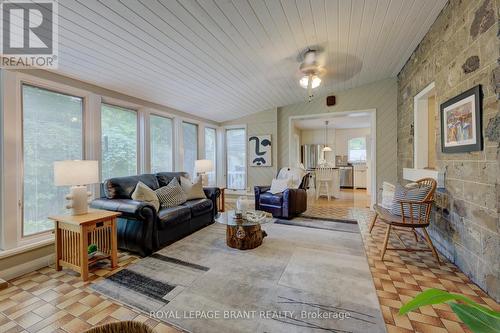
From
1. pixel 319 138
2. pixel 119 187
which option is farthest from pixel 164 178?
pixel 319 138

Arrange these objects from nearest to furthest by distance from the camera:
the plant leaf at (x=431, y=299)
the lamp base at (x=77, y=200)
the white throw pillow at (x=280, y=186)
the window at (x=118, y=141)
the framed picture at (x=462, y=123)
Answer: the plant leaf at (x=431, y=299)
the framed picture at (x=462, y=123)
the lamp base at (x=77, y=200)
the window at (x=118, y=141)
the white throw pillow at (x=280, y=186)

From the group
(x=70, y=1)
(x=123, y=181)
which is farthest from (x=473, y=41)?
(x=123, y=181)

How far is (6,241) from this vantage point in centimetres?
230

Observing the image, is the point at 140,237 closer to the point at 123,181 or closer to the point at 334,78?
the point at 123,181

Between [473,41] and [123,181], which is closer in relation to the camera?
[473,41]

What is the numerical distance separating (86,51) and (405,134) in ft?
17.0

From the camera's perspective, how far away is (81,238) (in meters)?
2.21

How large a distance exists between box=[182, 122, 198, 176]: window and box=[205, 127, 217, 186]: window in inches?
20.5

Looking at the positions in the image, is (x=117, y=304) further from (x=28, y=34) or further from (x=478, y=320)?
(x=28, y=34)

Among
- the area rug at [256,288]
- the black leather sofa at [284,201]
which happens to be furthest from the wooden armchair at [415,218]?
the black leather sofa at [284,201]

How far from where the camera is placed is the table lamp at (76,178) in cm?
230

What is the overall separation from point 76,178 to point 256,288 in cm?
214

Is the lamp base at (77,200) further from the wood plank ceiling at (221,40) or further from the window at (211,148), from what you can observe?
the window at (211,148)

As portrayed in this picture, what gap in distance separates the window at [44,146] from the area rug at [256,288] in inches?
51.9
